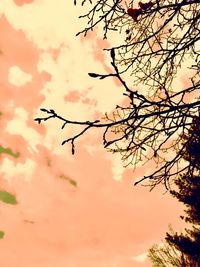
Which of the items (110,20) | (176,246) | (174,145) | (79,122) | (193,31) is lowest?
(79,122)

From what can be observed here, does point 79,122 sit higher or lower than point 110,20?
lower

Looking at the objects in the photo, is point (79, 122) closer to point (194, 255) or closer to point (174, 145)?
point (174, 145)

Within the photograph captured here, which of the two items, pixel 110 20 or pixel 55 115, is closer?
pixel 55 115

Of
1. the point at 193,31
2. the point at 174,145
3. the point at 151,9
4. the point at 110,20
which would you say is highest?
the point at 110,20

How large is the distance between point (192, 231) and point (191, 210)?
4.00 ft

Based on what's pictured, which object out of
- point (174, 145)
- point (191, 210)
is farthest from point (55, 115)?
point (191, 210)

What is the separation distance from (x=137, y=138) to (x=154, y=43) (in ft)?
4.66

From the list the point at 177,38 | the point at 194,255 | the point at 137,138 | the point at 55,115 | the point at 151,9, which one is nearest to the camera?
the point at 55,115

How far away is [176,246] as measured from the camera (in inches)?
586

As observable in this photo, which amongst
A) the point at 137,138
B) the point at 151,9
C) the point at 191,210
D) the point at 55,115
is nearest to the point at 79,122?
the point at 55,115

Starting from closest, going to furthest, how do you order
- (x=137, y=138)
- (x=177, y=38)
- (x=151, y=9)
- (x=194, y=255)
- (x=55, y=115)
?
(x=55, y=115), (x=137, y=138), (x=151, y=9), (x=177, y=38), (x=194, y=255)

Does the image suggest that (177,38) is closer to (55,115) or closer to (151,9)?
(151,9)

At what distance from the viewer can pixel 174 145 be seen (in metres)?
4.35

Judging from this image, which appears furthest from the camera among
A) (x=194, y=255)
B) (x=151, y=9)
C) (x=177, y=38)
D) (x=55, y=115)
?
(x=194, y=255)
